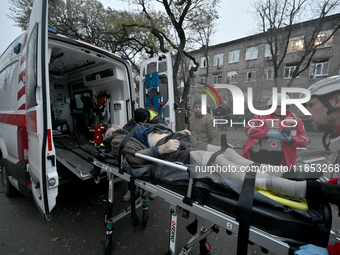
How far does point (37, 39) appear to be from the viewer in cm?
176

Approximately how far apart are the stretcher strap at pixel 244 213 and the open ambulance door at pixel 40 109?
2033 mm

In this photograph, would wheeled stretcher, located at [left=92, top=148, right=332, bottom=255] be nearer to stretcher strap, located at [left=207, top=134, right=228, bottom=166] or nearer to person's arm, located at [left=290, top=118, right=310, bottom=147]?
stretcher strap, located at [left=207, top=134, right=228, bottom=166]

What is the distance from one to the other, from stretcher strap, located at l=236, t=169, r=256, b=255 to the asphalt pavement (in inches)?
19.4

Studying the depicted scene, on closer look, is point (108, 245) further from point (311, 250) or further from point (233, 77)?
point (233, 77)

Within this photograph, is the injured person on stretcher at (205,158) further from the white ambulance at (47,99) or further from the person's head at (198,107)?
the white ambulance at (47,99)

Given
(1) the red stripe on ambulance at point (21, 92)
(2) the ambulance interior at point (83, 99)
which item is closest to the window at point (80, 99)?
(2) the ambulance interior at point (83, 99)

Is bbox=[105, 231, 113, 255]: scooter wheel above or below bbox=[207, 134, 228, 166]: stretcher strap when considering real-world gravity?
below

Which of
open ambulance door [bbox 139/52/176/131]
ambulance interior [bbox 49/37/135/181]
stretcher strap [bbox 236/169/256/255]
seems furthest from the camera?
open ambulance door [bbox 139/52/176/131]

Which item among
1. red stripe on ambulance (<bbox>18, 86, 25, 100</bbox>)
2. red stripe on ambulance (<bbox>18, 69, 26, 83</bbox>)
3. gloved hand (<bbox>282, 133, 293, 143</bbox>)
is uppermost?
red stripe on ambulance (<bbox>18, 69, 26, 83</bbox>)

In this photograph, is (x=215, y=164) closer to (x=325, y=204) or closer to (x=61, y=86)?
(x=325, y=204)

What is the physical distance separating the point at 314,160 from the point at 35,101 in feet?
8.79

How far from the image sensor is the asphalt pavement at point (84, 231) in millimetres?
1961

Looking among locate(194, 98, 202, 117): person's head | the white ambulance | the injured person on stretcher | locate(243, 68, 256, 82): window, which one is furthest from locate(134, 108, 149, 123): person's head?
locate(243, 68, 256, 82): window

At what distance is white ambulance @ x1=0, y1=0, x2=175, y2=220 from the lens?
1.84 m
